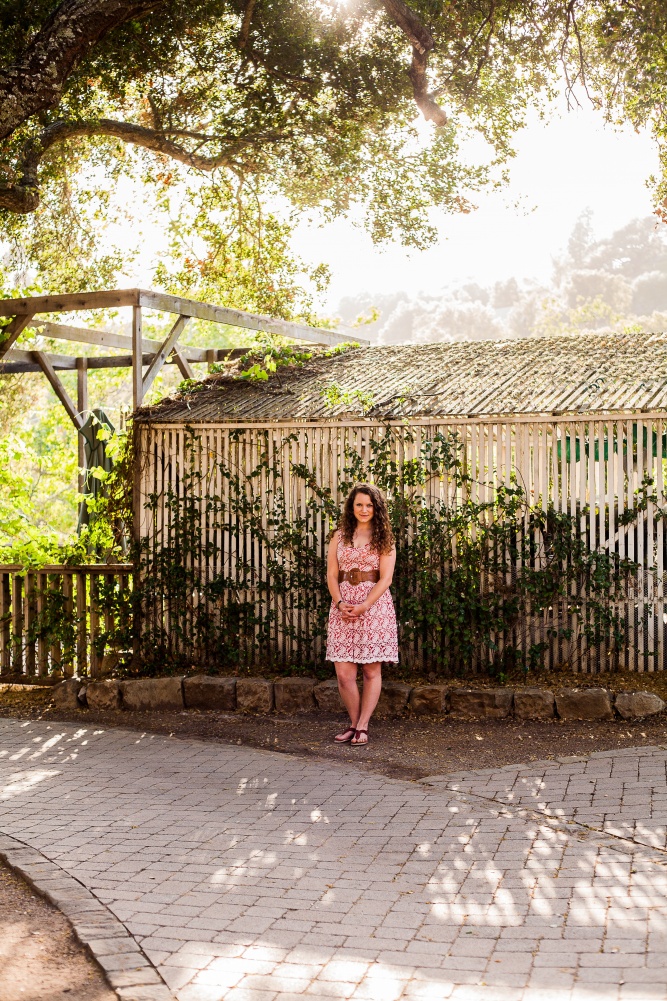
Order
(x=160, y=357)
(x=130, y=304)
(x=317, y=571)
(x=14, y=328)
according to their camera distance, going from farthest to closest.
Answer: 1. (x=14, y=328)
2. (x=160, y=357)
3. (x=130, y=304)
4. (x=317, y=571)

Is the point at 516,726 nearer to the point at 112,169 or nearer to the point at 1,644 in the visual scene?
the point at 1,644

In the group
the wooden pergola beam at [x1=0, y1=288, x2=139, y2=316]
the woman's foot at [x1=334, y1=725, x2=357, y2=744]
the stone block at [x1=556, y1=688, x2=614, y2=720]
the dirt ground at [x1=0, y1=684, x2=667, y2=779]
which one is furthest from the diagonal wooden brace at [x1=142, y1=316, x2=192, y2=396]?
the stone block at [x1=556, y1=688, x2=614, y2=720]

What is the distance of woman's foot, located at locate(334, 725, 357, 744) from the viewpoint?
26.5 ft

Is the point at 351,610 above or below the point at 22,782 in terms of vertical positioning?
above

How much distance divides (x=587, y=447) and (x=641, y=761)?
294cm

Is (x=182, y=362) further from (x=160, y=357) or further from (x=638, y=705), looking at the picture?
(x=638, y=705)

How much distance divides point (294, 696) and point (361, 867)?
Result: 3874 millimetres

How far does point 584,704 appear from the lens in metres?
8.32

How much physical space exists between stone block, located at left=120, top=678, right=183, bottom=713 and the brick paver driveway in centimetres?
142

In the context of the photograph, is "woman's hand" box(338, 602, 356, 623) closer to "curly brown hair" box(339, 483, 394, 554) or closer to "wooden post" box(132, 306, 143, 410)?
"curly brown hair" box(339, 483, 394, 554)

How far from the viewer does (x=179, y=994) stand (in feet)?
12.8

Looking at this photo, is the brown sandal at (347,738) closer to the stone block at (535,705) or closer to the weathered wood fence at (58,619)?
the stone block at (535,705)

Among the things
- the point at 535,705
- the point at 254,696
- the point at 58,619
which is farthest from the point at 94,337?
the point at 535,705

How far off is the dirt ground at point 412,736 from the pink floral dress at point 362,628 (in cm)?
66
